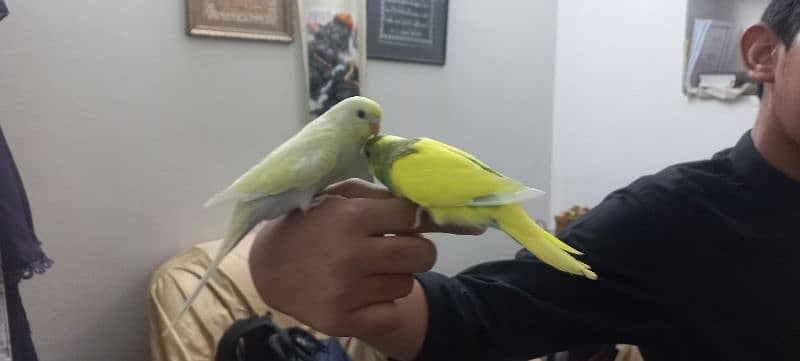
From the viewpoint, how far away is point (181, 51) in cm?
141

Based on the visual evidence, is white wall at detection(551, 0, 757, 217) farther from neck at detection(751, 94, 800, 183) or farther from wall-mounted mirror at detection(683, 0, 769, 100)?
neck at detection(751, 94, 800, 183)

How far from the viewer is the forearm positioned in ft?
1.84

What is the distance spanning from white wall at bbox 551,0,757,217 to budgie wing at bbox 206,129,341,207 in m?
1.65

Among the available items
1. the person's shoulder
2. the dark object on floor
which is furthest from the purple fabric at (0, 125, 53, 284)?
the person's shoulder

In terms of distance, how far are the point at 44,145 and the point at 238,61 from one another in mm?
483

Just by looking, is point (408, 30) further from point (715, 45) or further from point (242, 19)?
point (715, 45)

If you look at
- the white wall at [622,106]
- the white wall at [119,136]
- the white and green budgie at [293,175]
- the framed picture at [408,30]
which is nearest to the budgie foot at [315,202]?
the white and green budgie at [293,175]

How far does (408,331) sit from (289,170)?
0.21 meters

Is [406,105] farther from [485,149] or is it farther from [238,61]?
[238,61]

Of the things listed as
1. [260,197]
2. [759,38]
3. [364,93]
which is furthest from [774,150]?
[364,93]

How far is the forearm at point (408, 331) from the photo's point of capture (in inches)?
22.1

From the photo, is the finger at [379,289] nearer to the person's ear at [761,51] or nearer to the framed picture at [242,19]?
the person's ear at [761,51]

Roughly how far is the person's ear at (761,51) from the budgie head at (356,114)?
1.88 ft

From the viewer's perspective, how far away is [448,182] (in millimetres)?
464
